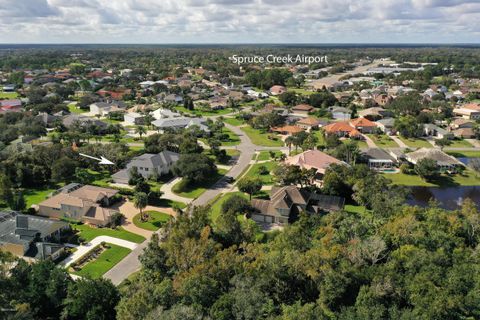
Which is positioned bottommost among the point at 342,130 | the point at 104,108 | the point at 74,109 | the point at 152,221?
the point at 152,221

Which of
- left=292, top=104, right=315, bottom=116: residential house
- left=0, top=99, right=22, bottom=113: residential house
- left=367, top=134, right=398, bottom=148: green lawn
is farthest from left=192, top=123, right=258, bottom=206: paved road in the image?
left=0, top=99, right=22, bottom=113: residential house

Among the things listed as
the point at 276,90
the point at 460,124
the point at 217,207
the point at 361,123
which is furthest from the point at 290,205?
the point at 276,90

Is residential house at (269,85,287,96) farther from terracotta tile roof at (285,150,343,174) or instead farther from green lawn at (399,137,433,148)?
terracotta tile roof at (285,150,343,174)

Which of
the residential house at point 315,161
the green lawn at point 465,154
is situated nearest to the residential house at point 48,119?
the residential house at point 315,161

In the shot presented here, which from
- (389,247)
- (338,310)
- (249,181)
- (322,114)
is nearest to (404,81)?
(322,114)

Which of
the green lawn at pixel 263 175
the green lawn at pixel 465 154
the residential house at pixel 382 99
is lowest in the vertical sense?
the green lawn at pixel 263 175

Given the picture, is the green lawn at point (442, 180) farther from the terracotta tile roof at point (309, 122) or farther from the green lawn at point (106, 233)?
the green lawn at point (106, 233)

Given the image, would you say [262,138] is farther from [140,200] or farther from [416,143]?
[140,200]
